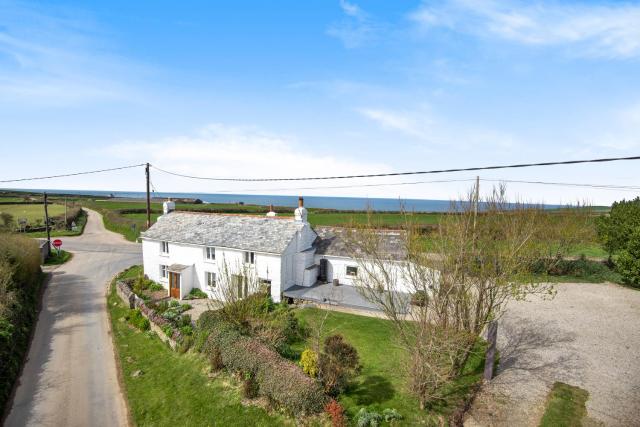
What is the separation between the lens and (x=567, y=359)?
1752 centimetres

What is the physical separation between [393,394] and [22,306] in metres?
24.8

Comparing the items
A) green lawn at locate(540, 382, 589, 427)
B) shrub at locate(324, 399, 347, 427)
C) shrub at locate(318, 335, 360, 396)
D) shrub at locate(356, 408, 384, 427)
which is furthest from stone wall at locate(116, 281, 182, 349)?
green lawn at locate(540, 382, 589, 427)

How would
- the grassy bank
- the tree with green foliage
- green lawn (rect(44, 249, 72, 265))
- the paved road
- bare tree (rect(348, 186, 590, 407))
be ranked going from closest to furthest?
bare tree (rect(348, 186, 590, 407)), the paved road, the grassy bank, the tree with green foliage, green lawn (rect(44, 249, 72, 265))

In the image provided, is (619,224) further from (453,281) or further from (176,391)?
(176,391)

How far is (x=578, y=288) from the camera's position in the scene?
101 feet

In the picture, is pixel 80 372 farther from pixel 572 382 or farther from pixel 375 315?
pixel 572 382

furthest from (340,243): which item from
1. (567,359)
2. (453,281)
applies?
(567,359)

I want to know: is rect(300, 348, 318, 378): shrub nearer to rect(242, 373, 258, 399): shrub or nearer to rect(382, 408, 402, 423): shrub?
rect(242, 373, 258, 399): shrub

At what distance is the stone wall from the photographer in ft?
65.7

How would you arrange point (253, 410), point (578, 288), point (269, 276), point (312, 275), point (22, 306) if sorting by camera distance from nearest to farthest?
point (253, 410) → point (22, 306) → point (269, 276) → point (312, 275) → point (578, 288)

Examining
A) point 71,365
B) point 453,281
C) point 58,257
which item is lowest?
point 71,365

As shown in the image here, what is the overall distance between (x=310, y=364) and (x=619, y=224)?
36331mm

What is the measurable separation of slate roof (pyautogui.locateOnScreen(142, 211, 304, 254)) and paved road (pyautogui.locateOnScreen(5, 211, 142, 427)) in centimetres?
788

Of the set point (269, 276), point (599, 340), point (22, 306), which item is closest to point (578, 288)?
point (599, 340)
